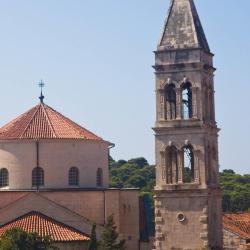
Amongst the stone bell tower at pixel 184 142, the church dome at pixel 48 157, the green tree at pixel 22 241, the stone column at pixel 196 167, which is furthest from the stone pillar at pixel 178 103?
the green tree at pixel 22 241

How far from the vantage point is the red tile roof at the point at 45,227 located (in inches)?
1877

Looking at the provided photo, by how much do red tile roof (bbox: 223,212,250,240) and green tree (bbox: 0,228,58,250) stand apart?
20639mm

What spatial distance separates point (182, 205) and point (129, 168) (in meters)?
100

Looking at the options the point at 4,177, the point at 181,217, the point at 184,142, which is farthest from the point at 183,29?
the point at 4,177

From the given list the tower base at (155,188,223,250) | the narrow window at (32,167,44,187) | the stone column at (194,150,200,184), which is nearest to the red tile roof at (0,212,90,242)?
the narrow window at (32,167,44,187)

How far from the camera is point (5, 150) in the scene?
5316 centimetres

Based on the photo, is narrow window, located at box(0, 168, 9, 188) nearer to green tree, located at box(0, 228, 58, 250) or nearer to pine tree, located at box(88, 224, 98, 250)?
green tree, located at box(0, 228, 58, 250)

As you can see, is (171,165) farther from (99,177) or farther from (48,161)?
(48,161)

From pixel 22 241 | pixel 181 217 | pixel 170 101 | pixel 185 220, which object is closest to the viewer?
pixel 22 241

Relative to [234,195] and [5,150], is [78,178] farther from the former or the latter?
[234,195]

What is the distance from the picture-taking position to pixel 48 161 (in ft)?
173

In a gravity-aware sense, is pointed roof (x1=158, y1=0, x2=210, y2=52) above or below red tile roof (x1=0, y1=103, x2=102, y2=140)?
above

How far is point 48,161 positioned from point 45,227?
533 cm

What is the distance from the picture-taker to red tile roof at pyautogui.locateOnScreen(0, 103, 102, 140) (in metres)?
53.4
